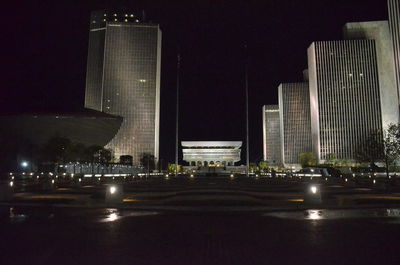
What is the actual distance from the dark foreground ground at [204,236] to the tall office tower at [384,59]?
16217 centimetres

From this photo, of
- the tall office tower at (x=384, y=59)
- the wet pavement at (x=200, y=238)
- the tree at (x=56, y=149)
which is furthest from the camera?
the tall office tower at (x=384, y=59)

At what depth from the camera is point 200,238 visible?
1049cm

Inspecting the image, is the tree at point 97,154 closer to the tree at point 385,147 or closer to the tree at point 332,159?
the tree at point 385,147

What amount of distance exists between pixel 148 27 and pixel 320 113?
105 m

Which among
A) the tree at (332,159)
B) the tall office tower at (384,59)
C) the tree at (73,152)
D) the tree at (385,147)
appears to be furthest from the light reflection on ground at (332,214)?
the tall office tower at (384,59)

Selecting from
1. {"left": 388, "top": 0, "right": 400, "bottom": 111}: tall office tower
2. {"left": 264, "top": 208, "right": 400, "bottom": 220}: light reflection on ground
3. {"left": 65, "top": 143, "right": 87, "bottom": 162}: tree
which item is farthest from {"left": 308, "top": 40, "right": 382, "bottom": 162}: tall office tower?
{"left": 264, "top": 208, "right": 400, "bottom": 220}: light reflection on ground

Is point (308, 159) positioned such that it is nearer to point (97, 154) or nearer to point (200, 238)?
point (97, 154)

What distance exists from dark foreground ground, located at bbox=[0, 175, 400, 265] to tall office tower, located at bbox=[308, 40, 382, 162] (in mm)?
156011

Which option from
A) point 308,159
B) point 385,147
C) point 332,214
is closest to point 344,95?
point 308,159

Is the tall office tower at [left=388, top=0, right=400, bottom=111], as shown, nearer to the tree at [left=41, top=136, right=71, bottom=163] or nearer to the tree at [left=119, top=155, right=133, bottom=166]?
the tree at [left=41, top=136, right=71, bottom=163]

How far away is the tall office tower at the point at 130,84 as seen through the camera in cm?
18438

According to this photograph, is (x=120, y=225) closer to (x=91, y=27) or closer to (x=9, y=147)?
(x=9, y=147)

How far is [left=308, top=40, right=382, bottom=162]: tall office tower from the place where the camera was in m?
161

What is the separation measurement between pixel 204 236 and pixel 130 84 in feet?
593
